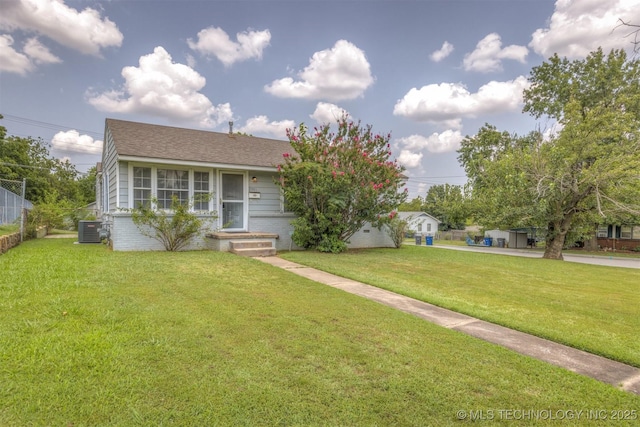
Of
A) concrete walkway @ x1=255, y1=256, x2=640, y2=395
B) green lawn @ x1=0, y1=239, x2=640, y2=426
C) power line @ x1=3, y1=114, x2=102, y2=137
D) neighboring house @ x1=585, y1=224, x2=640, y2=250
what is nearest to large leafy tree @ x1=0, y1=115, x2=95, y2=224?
power line @ x1=3, y1=114, x2=102, y2=137

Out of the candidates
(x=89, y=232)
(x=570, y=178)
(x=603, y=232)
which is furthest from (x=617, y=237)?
(x=89, y=232)

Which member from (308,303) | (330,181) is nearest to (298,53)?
(330,181)

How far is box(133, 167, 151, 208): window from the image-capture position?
9.62 meters

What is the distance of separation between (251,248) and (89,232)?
265 inches

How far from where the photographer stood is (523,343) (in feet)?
11.3

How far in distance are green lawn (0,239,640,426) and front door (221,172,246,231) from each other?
6.72 m

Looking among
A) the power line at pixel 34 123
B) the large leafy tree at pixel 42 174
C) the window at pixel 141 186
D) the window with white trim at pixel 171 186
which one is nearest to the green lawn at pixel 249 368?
the window at pixel 141 186

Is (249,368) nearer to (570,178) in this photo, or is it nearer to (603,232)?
(570,178)

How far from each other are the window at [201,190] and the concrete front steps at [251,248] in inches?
71.4

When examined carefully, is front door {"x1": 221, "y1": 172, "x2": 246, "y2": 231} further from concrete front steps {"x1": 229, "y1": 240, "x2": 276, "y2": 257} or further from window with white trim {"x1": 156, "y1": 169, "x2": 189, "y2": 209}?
concrete front steps {"x1": 229, "y1": 240, "x2": 276, "y2": 257}

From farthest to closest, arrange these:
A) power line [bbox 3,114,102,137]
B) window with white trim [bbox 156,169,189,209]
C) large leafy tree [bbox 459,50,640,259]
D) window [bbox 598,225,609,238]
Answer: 1. power line [bbox 3,114,102,137]
2. window [bbox 598,225,609,238]
3. large leafy tree [bbox 459,50,640,259]
4. window with white trim [bbox 156,169,189,209]

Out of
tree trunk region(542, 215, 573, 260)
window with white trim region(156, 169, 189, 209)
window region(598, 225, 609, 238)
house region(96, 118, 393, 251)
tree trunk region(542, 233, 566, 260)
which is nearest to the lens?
house region(96, 118, 393, 251)

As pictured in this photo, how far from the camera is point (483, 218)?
1545cm

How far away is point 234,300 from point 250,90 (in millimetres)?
12704
